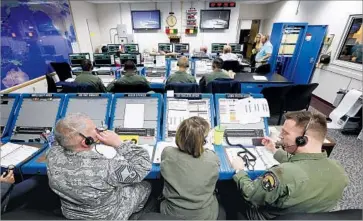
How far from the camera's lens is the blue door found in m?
4.76

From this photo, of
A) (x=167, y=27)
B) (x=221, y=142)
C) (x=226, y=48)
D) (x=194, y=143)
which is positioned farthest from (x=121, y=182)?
(x=167, y=27)

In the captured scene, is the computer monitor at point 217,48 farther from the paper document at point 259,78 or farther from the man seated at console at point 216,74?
the man seated at console at point 216,74

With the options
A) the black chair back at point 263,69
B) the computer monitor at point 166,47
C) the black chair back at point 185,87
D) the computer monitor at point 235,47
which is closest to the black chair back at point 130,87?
the black chair back at point 185,87

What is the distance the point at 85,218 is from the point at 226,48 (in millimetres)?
4754

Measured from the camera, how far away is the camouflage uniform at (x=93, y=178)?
36.2 inches

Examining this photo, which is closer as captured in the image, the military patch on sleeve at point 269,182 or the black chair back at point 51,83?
the military patch on sleeve at point 269,182

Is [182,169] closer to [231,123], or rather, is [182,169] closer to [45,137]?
[231,123]

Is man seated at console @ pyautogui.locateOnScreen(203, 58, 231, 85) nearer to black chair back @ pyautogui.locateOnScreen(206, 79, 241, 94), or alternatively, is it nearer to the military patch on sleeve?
black chair back @ pyautogui.locateOnScreen(206, 79, 241, 94)

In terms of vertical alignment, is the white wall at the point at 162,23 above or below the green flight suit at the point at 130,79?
above

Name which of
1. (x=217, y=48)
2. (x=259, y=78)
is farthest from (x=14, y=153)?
(x=217, y=48)

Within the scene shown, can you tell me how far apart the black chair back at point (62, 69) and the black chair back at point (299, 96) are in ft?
15.5

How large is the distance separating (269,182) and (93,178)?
34.8 inches

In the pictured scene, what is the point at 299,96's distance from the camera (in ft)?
10.0

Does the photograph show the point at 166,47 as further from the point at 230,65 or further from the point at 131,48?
the point at 230,65
